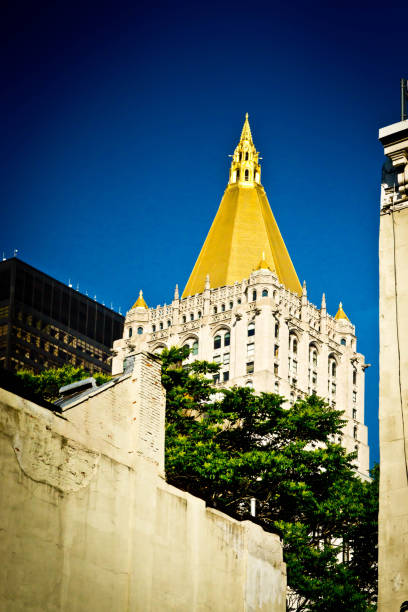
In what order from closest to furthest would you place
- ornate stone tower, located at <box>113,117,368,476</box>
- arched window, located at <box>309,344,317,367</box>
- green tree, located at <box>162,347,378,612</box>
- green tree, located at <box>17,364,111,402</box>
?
green tree, located at <box>162,347,378,612</box> → green tree, located at <box>17,364,111,402</box> → ornate stone tower, located at <box>113,117,368,476</box> → arched window, located at <box>309,344,317,367</box>

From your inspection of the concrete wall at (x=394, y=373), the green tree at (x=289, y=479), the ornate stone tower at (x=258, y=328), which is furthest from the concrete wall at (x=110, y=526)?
the ornate stone tower at (x=258, y=328)

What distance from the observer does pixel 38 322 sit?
148625mm

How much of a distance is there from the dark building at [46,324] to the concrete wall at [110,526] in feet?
384

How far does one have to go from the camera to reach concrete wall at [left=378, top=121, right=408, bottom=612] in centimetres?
1773

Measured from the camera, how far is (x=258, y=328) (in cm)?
12756

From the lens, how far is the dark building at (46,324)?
144625 mm

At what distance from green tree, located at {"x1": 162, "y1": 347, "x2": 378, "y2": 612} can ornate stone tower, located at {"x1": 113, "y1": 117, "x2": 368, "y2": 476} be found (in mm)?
62118

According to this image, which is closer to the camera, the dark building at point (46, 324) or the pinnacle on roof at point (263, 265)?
the pinnacle on roof at point (263, 265)

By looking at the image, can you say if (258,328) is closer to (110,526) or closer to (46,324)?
(46,324)

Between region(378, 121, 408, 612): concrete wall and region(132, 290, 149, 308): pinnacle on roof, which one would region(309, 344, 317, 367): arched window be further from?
region(378, 121, 408, 612): concrete wall

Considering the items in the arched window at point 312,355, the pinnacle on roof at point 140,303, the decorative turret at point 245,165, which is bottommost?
the arched window at point 312,355

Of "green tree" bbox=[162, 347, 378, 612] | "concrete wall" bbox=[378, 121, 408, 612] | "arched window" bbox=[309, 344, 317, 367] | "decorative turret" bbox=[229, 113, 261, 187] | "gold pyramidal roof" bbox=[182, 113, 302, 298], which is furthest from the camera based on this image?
"decorative turret" bbox=[229, 113, 261, 187]

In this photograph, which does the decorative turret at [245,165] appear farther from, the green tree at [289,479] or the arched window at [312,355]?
the green tree at [289,479]

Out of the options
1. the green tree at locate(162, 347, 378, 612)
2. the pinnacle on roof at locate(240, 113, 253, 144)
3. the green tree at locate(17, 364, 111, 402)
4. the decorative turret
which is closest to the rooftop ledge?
the green tree at locate(162, 347, 378, 612)
